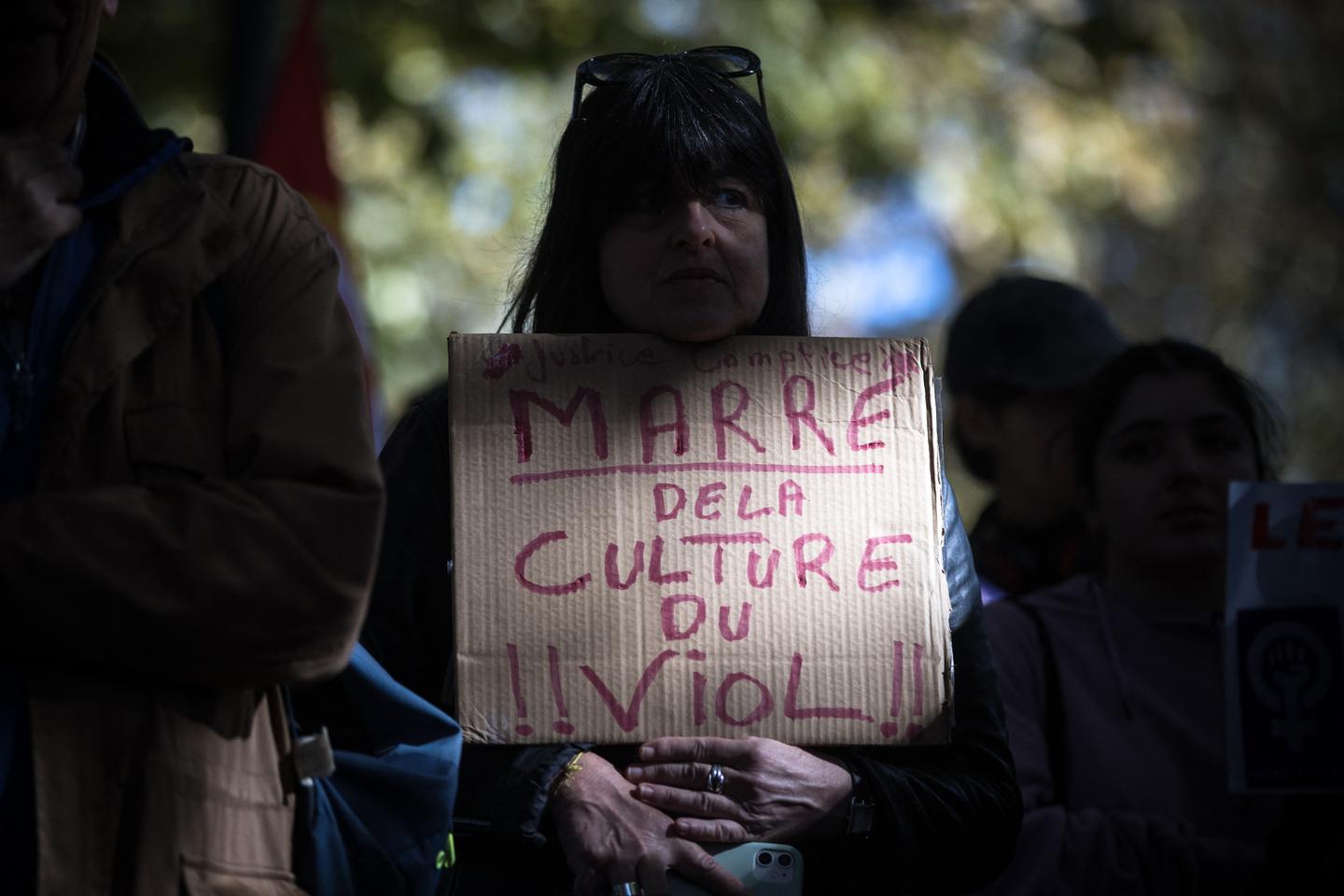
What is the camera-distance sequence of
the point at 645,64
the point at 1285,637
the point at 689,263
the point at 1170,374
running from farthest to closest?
the point at 1170,374 → the point at 1285,637 → the point at 645,64 → the point at 689,263

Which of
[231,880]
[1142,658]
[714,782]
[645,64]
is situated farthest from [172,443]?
[1142,658]

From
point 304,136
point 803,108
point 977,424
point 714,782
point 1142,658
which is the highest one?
point 803,108

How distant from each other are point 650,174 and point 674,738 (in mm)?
800

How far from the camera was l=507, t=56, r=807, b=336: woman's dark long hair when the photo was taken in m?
2.58

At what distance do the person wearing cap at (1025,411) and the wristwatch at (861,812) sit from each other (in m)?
1.79

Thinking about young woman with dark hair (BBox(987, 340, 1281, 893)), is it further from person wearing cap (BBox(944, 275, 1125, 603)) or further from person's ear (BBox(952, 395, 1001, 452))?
person's ear (BBox(952, 395, 1001, 452))

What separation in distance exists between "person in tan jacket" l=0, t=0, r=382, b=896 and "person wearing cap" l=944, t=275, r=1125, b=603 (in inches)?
96.5

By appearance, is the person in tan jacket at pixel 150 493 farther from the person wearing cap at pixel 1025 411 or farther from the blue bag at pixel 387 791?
the person wearing cap at pixel 1025 411

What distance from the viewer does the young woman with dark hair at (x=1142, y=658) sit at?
9.82 feet

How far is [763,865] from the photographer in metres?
2.28

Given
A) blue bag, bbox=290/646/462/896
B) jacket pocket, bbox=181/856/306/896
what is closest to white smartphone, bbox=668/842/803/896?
blue bag, bbox=290/646/462/896

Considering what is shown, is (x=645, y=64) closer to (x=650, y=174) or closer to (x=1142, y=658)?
(x=650, y=174)

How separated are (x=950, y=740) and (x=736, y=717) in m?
0.30

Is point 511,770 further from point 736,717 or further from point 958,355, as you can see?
point 958,355
